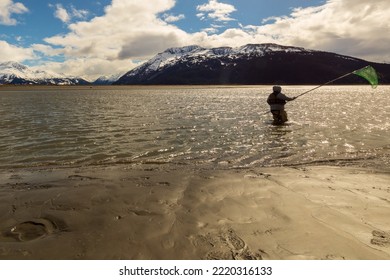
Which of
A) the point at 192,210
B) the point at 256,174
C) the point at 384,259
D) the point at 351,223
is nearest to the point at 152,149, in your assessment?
the point at 256,174

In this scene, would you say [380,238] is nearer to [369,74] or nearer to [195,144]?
[195,144]

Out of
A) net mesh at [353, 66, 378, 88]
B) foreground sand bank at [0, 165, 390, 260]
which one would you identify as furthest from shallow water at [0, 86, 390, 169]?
net mesh at [353, 66, 378, 88]

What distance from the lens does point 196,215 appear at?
662 centimetres

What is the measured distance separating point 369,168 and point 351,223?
560cm

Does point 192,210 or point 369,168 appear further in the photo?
point 369,168

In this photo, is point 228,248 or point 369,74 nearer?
point 228,248

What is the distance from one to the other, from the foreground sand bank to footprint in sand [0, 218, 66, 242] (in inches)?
0.8

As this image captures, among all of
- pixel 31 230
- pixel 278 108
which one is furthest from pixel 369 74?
pixel 31 230

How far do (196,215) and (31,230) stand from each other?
3.30 metres

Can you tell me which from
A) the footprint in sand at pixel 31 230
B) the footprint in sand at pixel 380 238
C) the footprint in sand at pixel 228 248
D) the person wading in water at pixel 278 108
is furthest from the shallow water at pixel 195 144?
the footprint in sand at pixel 380 238

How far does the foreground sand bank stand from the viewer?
5180 mm

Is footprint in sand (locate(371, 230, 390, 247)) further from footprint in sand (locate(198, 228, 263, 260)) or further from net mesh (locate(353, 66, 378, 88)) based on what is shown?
net mesh (locate(353, 66, 378, 88))
